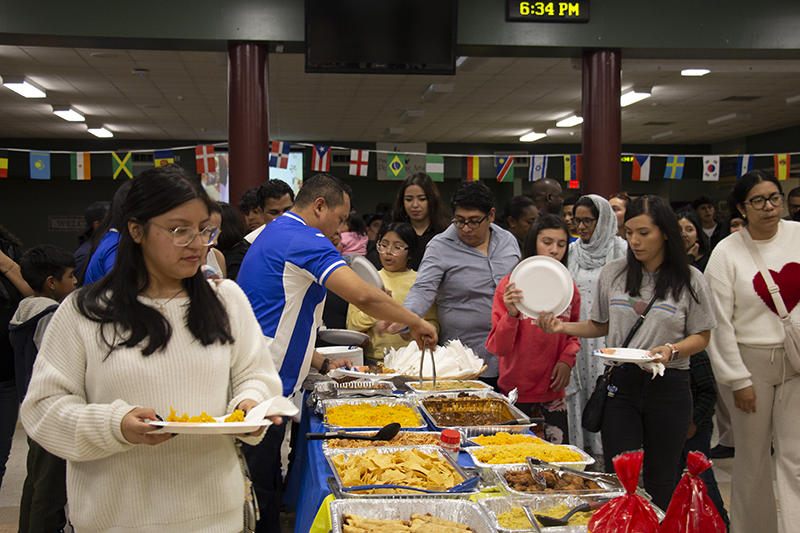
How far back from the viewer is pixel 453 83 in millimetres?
8938

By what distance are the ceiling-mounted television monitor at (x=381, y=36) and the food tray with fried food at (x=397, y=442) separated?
441cm

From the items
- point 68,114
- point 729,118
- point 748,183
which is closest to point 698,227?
point 748,183

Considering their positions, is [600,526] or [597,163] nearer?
[600,526]

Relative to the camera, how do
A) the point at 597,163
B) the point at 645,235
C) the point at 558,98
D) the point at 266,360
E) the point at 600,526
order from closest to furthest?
the point at 600,526, the point at 266,360, the point at 645,235, the point at 597,163, the point at 558,98

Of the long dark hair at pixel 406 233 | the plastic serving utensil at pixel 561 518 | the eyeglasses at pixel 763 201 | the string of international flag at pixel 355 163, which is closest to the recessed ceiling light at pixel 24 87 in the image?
the string of international flag at pixel 355 163

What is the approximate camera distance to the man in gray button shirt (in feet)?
10.5

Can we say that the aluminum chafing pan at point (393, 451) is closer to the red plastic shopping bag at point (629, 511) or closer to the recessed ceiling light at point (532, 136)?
the red plastic shopping bag at point (629, 511)

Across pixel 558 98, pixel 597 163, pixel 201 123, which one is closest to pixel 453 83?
pixel 558 98

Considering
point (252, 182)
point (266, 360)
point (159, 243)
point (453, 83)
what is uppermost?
point (453, 83)

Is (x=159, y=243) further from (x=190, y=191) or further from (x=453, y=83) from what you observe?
(x=453, y=83)

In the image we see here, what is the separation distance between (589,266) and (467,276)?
0.84 metres

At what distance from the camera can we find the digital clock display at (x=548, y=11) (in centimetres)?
606

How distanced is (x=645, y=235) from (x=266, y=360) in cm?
164

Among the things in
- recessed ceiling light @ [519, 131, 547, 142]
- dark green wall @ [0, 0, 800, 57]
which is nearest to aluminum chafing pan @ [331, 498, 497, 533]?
dark green wall @ [0, 0, 800, 57]
